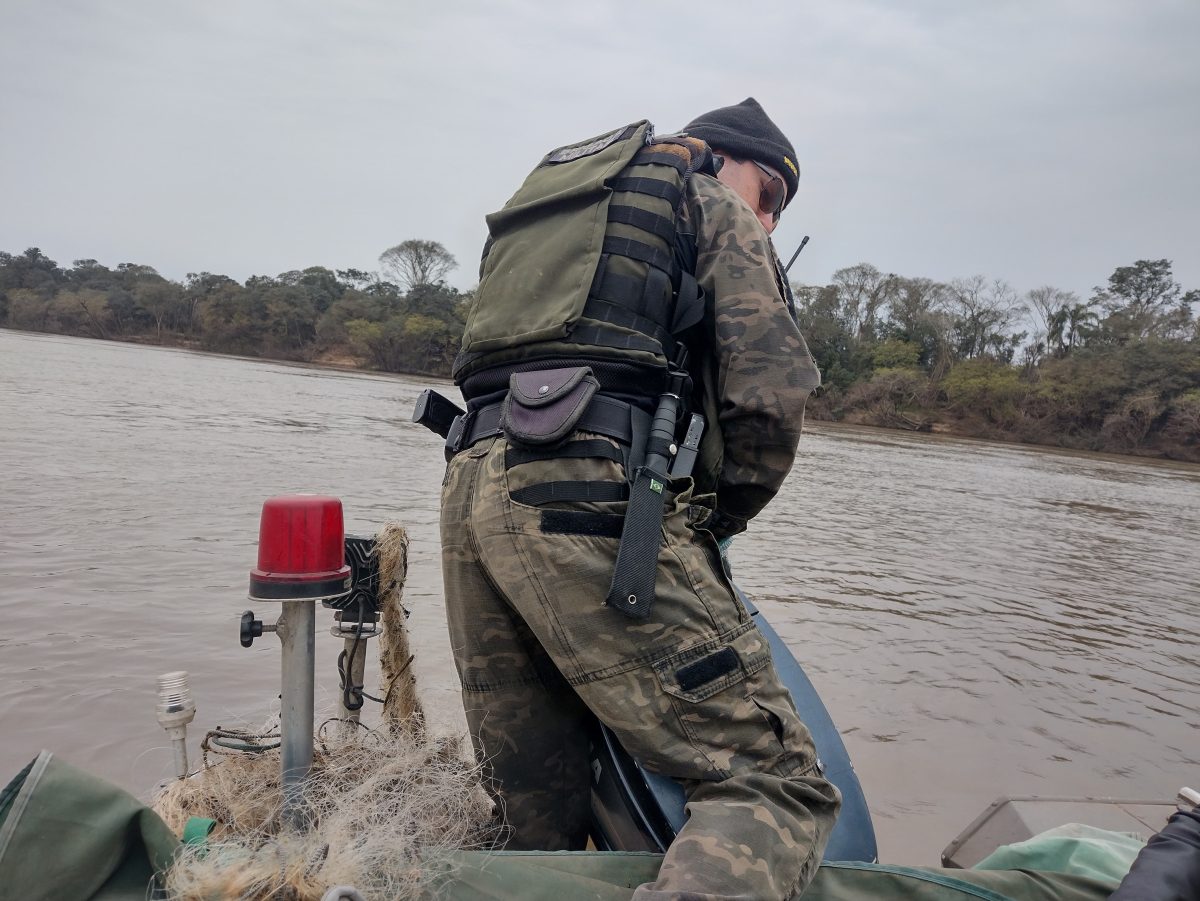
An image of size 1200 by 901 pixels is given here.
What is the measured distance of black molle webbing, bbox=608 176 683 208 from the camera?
6.95 feet

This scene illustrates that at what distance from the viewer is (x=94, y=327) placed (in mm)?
75562

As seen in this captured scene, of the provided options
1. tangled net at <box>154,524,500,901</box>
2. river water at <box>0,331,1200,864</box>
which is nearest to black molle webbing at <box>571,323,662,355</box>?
tangled net at <box>154,524,500,901</box>

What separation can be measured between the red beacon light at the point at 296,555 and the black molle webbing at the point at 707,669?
81 centimetres

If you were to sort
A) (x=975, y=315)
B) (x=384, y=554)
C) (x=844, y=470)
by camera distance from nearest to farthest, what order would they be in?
(x=384, y=554) < (x=844, y=470) < (x=975, y=315)

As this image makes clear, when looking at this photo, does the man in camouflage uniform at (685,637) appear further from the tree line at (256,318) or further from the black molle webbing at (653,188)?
the tree line at (256,318)

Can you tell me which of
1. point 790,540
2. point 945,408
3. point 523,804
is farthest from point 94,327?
point 523,804

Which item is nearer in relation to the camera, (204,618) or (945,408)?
(204,618)

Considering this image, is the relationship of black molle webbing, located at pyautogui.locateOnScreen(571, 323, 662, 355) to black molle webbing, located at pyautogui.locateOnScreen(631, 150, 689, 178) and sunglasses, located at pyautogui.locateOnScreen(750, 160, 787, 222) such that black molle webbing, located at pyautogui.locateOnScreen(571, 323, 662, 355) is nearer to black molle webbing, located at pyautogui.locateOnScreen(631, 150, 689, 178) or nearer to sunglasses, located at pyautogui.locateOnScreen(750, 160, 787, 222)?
black molle webbing, located at pyautogui.locateOnScreen(631, 150, 689, 178)

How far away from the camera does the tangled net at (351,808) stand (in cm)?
150

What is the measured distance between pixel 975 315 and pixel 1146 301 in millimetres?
12154

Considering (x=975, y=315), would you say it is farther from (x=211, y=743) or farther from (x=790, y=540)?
(x=211, y=743)

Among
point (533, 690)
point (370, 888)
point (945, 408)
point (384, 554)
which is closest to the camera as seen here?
point (370, 888)

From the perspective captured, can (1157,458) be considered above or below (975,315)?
below

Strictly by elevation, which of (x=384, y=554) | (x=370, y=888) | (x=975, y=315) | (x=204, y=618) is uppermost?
(x=975, y=315)
